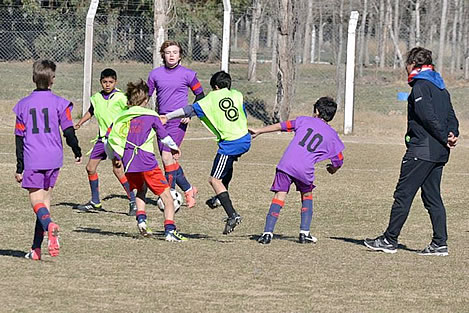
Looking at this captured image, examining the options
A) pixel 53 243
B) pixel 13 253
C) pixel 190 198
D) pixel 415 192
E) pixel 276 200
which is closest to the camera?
pixel 53 243

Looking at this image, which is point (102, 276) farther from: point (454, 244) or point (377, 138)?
point (377, 138)

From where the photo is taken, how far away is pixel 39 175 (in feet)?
27.8

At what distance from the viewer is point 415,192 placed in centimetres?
963

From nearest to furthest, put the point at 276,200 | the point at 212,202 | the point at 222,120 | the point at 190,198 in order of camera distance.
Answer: the point at 276,200 < the point at 222,120 < the point at 212,202 < the point at 190,198

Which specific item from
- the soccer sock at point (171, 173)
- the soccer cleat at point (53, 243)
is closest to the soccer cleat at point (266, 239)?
the soccer sock at point (171, 173)

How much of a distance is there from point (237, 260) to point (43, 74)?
225cm

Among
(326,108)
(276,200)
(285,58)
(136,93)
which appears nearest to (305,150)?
(326,108)

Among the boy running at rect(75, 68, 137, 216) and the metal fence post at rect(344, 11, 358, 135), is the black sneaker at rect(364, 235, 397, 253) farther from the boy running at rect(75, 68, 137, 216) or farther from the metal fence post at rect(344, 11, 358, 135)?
the metal fence post at rect(344, 11, 358, 135)

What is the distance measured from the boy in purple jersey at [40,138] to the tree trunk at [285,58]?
16089mm

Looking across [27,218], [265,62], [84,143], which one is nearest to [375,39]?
[265,62]

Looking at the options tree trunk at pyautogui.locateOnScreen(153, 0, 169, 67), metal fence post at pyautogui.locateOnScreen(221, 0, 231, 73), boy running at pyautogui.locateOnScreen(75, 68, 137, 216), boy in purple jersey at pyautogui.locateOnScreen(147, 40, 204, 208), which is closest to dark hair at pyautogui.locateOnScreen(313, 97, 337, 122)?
boy in purple jersey at pyautogui.locateOnScreen(147, 40, 204, 208)

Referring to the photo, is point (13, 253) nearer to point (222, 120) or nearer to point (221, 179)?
point (221, 179)

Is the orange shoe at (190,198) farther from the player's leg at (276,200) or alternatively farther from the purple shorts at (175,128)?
the player's leg at (276,200)

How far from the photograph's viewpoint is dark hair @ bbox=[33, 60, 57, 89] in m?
8.45
